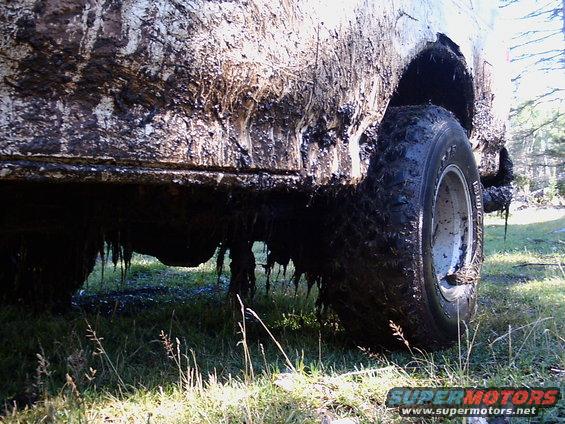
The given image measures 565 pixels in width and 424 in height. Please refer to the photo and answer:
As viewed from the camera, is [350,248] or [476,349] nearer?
[350,248]

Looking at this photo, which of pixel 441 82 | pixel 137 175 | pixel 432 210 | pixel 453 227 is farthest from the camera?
pixel 441 82

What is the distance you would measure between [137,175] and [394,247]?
1105 mm

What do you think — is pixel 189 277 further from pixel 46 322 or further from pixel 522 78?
pixel 522 78

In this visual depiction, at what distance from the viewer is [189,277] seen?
512 cm

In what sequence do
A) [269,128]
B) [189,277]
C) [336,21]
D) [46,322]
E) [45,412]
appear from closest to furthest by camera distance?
[45,412]
[269,128]
[336,21]
[46,322]
[189,277]

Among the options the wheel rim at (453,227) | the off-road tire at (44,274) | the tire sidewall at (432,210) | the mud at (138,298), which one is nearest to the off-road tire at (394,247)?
the tire sidewall at (432,210)

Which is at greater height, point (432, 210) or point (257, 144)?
point (257, 144)

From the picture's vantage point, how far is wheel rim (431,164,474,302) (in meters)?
2.72

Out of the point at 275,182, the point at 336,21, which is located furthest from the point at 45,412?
the point at 336,21

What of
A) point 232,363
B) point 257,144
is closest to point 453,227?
point 232,363

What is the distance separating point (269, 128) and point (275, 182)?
16 centimetres

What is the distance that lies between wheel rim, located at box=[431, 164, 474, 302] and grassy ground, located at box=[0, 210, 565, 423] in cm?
34

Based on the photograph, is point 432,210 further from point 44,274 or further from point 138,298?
point 138,298

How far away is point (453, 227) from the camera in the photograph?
2.77 meters
